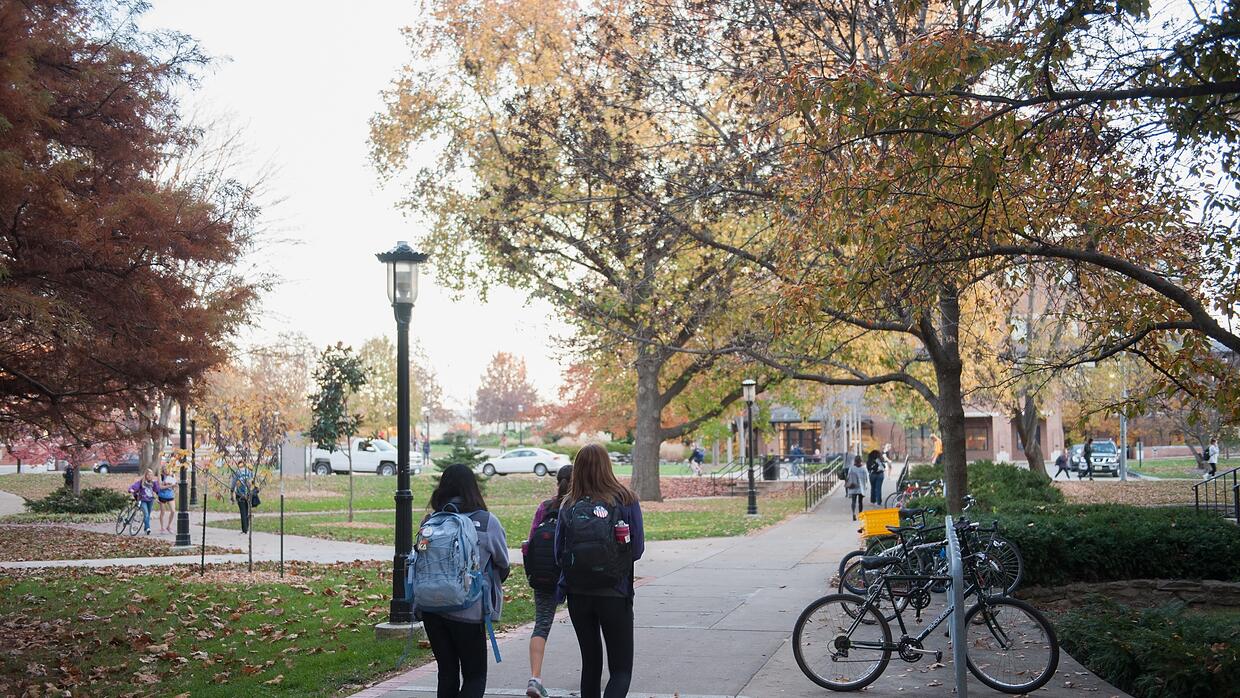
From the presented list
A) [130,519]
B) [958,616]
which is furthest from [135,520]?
[958,616]

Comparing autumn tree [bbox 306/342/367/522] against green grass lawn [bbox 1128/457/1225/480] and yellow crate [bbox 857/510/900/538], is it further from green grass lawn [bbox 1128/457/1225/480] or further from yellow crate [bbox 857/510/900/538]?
green grass lawn [bbox 1128/457/1225/480]

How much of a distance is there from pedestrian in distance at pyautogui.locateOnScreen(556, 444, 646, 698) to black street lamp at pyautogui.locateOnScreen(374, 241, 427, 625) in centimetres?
375

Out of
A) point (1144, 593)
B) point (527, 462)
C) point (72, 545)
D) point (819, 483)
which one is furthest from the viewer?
point (527, 462)

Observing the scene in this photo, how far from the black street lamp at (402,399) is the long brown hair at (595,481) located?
149 inches

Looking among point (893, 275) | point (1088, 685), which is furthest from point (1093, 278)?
point (1088, 685)

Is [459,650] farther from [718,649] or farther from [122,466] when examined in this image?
[122,466]

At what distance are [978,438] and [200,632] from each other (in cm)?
6874

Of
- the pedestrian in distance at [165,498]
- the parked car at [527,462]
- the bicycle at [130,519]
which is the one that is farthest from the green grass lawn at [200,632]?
the parked car at [527,462]

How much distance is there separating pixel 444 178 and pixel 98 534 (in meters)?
12.9

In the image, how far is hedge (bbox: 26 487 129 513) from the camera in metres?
30.3

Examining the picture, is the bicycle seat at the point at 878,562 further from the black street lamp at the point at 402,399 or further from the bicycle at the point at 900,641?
the black street lamp at the point at 402,399

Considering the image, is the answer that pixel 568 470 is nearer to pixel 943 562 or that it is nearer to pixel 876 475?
pixel 943 562

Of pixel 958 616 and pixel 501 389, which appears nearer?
pixel 958 616

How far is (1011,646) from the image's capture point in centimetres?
736
